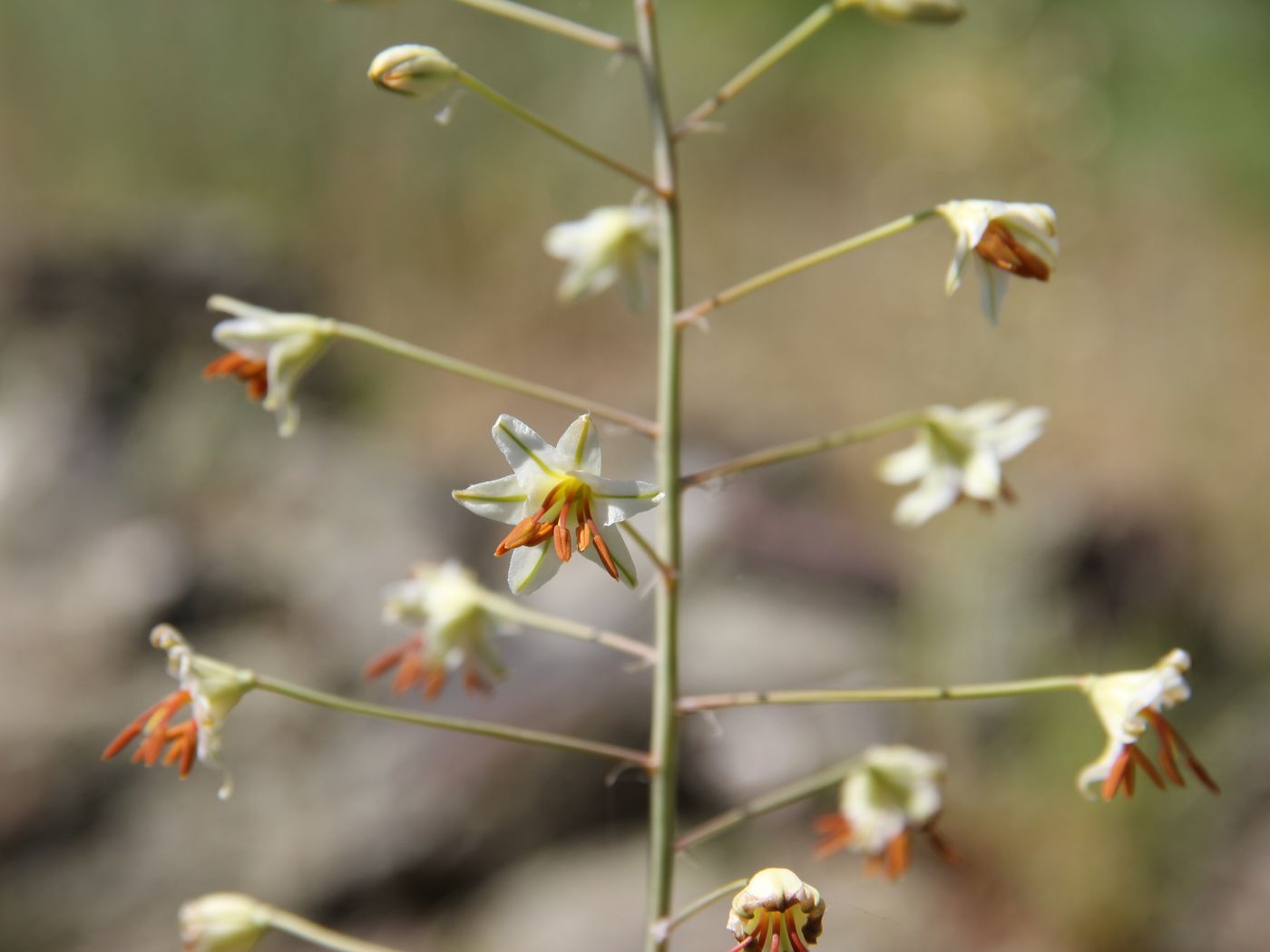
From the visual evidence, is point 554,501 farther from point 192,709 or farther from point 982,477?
point 982,477

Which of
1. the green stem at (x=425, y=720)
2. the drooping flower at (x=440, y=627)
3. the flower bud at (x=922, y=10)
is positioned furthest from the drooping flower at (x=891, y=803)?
the flower bud at (x=922, y=10)

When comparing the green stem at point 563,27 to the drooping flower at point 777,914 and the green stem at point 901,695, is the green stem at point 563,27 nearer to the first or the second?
the green stem at point 901,695

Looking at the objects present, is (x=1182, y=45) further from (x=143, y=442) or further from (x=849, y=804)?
(x=849, y=804)

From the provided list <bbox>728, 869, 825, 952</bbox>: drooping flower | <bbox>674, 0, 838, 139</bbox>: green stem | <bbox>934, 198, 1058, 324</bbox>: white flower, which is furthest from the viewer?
<bbox>674, 0, 838, 139</bbox>: green stem

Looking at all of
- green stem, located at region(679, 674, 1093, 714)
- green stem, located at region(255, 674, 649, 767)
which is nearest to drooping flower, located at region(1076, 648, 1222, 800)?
green stem, located at region(679, 674, 1093, 714)

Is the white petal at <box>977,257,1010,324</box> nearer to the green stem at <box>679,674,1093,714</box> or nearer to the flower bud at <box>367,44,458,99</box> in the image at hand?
the green stem at <box>679,674,1093,714</box>

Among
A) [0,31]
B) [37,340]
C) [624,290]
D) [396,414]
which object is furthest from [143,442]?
[624,290]

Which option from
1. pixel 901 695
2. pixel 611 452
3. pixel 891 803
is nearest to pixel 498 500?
pixel 901 695
